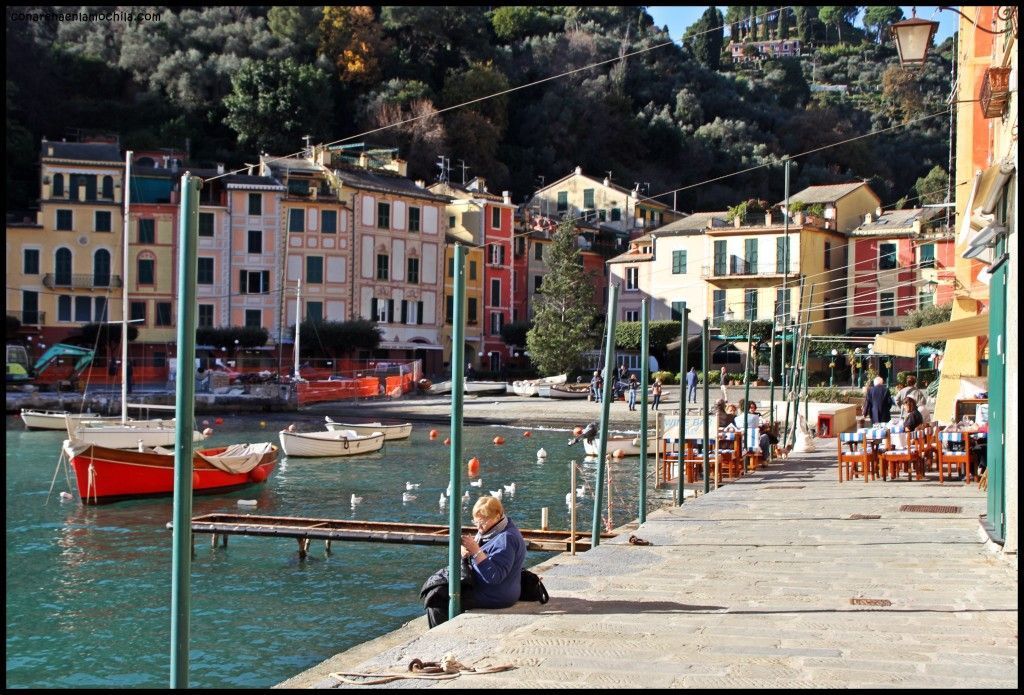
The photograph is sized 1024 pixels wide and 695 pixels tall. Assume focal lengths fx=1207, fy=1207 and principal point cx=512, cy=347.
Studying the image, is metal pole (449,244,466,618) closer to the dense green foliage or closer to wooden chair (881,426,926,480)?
wooden chair (881,426,926,480)

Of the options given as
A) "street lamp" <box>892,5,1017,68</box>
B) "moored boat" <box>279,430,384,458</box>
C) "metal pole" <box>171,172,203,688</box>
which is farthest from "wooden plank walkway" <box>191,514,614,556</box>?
"moored boat" <box>279,430,384,458</box>

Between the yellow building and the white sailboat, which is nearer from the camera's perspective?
the white sailboat

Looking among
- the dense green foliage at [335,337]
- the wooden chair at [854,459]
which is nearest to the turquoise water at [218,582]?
the wooden chair at [854,459]

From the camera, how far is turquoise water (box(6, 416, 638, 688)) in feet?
38.3

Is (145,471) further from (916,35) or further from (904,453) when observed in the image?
(916,35)

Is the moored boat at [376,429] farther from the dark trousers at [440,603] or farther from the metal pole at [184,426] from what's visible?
the metal pole at [184,426]

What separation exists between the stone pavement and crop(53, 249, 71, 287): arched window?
51185 millimetres

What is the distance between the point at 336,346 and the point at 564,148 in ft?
118

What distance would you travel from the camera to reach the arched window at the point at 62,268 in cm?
5803

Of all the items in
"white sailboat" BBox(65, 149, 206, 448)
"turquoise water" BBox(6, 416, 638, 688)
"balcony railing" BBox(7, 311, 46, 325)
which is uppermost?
"balcony railing" BBox(7, 311, 46, 325)

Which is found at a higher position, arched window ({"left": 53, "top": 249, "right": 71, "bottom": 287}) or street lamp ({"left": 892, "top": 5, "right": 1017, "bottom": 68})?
arched window ({"left": 53, "top": 249, "right": 71, "bottom": 287})

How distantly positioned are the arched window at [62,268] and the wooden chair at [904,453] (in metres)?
48.4

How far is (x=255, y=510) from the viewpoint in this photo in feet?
76.8

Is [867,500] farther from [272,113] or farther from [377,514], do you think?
[272,113]
